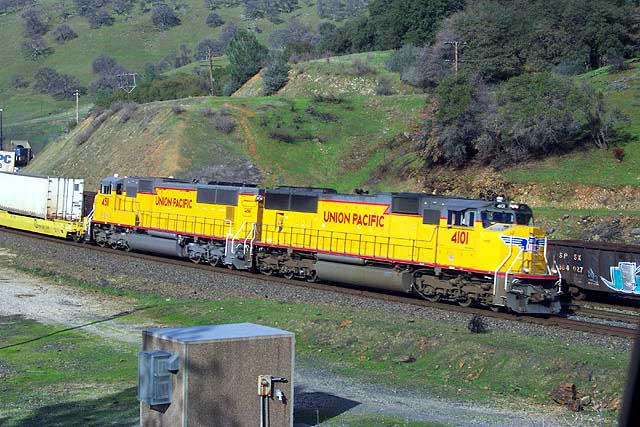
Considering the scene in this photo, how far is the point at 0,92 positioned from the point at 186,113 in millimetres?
82654

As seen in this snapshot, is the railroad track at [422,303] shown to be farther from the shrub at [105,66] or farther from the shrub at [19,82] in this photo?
Answer: the shrub at [19,82]

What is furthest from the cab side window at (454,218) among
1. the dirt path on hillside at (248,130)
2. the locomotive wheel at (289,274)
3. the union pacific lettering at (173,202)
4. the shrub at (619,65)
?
the shrub at (619,65)

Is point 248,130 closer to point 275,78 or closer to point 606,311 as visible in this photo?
point 275,78

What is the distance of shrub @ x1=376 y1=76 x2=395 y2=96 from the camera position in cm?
8406

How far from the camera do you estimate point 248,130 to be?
74375 mm

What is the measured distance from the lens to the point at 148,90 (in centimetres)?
10762

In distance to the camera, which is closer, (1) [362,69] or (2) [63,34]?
(1) [362,69]

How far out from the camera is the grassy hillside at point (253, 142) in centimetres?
6794

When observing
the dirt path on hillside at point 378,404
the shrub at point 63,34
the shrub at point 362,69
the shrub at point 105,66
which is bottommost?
the dirt path on hillside at point 378,404

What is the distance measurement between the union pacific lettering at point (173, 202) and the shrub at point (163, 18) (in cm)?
14484

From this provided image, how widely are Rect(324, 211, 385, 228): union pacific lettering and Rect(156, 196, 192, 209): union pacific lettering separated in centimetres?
887

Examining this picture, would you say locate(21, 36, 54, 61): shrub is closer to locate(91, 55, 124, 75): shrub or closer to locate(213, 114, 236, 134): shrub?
locate(91, 55, 124, 75): shrub

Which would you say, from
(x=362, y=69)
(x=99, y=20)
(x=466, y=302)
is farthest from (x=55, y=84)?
(x=466, y=302)

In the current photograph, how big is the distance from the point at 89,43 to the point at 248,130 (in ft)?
341
